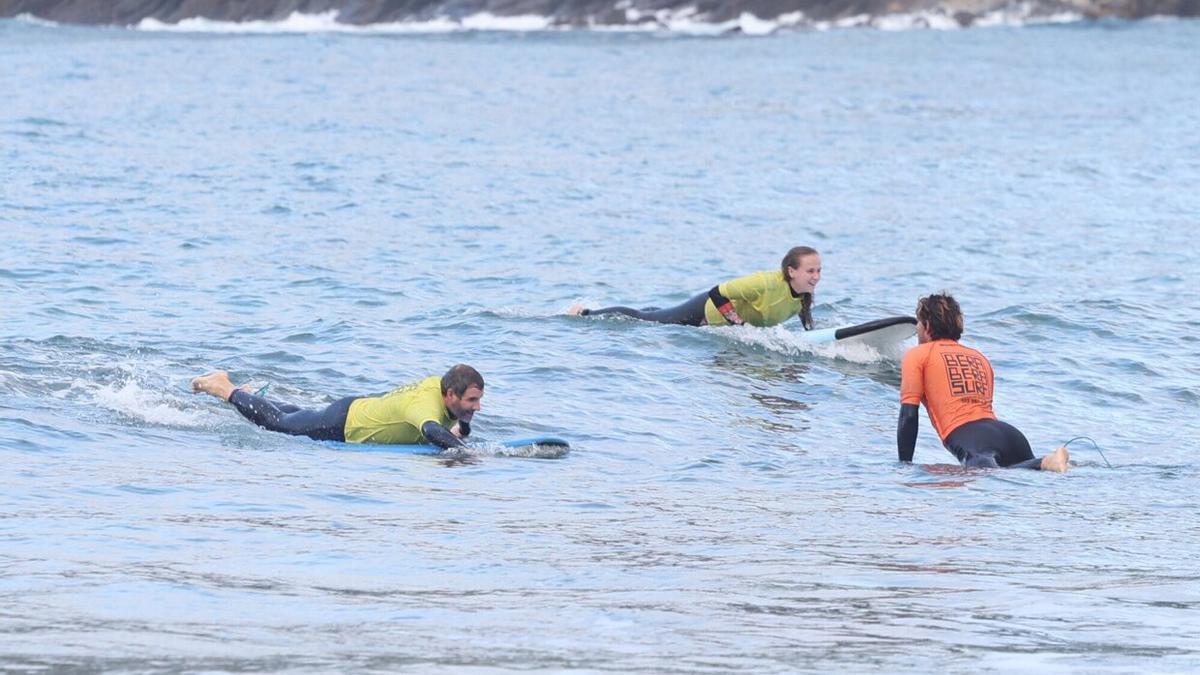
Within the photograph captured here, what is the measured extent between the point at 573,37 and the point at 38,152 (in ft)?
109

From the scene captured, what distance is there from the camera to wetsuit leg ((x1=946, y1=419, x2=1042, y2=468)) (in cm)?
1218

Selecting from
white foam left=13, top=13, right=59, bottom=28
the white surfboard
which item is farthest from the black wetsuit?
white foam left=13, top=13, right=59, bottom=28

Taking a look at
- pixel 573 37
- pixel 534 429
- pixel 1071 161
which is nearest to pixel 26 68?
pixel 573 37

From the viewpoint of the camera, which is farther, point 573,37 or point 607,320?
point 573,37

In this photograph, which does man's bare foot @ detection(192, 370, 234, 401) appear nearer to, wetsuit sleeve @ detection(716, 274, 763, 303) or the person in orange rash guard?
the person in orange rash guard

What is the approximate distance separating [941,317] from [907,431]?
849 millimetres

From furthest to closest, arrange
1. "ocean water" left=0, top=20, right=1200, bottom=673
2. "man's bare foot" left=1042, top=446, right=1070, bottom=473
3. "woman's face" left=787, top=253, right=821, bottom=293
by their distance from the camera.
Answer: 1. "woman's face" left=787, top=253, right=821, bottom=293
2. "man's bare foot" left=1042, top=446, right=1070, bottom=473
3. "ocean water" left=0, top=20, right=1200, bottom=673

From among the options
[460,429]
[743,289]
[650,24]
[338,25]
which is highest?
[650,24]

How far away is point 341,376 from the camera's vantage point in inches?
624

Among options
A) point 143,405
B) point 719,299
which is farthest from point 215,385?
point 719,299

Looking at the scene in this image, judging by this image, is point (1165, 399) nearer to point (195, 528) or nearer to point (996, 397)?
point (996, 397)

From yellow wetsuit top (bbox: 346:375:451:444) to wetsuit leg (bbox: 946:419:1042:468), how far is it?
374cm

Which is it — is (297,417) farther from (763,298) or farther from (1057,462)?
(763,298)

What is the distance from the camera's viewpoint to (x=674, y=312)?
18.4 metres
